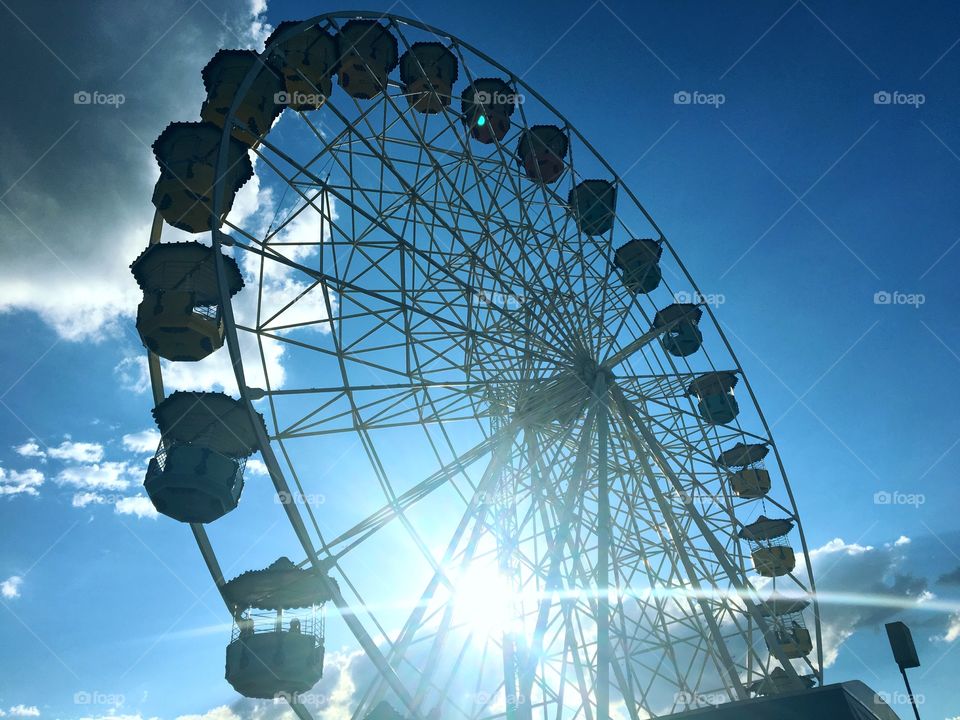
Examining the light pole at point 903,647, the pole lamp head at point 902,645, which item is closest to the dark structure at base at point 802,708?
the light pole at point 903,647

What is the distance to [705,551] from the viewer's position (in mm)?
16281

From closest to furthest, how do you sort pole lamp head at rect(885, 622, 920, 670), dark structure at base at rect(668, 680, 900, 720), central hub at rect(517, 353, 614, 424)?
pole lamp head at rect(885, 622, 920, 670) → dark structure at base at rect(668, 680, 900, 720) → central hub at rect(517, 353, 614, 424)

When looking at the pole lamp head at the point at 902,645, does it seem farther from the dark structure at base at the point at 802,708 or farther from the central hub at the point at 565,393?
the central hub at the point at 565,393

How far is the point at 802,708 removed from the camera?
8.42 metres

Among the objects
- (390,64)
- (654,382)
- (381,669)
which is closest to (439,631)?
(381,669)

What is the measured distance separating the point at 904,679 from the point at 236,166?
44.8ft

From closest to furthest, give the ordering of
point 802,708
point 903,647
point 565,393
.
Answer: point 903,647
point 802,708
point 565,393

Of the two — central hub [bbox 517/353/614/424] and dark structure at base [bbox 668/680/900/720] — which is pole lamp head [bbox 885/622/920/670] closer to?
dark structure at base [bbox 668/680/900/720]

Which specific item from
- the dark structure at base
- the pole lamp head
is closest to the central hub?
the dark structure at base

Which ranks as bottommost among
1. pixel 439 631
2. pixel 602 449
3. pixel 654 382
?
pixel 439 631

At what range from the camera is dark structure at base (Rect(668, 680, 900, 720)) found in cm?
832

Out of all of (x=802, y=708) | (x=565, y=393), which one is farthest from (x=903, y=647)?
(x=565, y=393)

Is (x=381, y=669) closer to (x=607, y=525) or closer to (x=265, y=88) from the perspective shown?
(x=607, y=525)

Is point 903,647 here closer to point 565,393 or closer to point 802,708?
point 802,708
